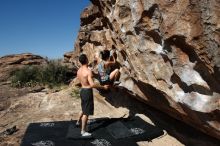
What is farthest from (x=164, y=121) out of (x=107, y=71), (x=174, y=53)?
(x=174, y=53)

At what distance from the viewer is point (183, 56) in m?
5.39

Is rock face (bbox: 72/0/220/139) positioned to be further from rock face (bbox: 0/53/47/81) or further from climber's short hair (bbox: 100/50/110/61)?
rock face (bbox: 0/53/47/81)

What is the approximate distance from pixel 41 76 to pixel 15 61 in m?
2.94

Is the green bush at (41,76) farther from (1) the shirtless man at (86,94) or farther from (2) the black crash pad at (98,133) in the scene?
(1) the shirtless man at (86,94)

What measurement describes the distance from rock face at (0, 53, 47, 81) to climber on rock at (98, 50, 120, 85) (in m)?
8.88

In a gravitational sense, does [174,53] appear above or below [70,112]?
above

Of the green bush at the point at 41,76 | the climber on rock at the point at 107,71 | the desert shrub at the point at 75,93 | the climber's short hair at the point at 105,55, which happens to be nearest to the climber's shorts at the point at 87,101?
the climber on rock at the point at 107,71

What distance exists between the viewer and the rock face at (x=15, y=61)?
1668cm

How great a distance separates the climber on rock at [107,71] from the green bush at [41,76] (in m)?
6.17

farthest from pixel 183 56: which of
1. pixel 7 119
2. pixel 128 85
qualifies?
pixel 7 119

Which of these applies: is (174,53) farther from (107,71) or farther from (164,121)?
(107,71)

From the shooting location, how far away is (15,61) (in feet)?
57.0

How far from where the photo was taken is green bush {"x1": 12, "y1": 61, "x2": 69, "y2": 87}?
14734 mm

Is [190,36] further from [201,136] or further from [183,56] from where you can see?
[201,136]
